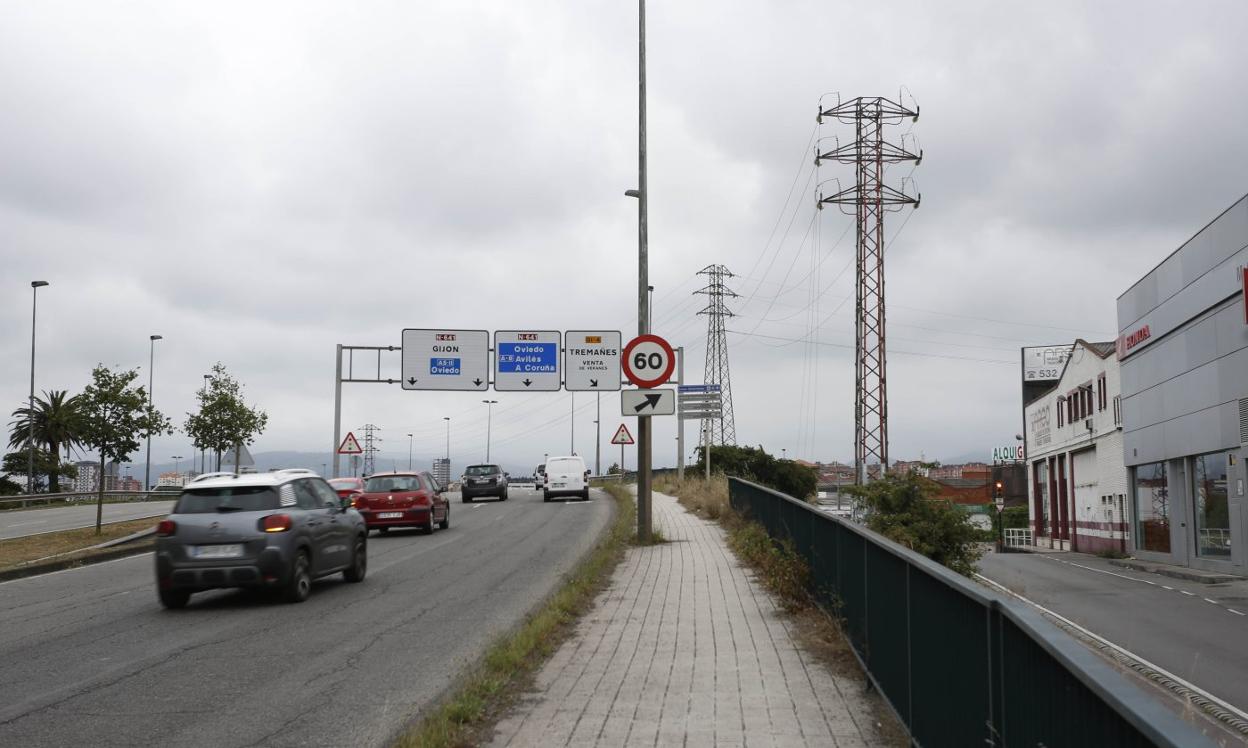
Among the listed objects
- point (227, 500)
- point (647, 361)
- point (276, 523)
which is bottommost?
point (276, 523)

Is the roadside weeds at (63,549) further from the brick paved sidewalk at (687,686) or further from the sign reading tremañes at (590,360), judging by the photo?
the sign reading tremañes at (590,360)

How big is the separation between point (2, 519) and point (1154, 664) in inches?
1372

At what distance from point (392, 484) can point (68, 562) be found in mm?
8058

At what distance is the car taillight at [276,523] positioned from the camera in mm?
12711

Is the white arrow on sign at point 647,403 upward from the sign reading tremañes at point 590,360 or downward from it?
downward

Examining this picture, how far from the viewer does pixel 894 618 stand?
6.20 m

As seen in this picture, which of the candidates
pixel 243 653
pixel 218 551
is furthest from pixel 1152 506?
pixel 243 653

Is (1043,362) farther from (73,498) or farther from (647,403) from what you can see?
(647,403)

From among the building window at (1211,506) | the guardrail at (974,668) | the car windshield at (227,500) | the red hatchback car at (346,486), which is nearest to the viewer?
the guardrail at (974,668)

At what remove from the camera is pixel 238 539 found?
12562 mm

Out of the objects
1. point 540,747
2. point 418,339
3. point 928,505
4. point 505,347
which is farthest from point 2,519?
point 540,747

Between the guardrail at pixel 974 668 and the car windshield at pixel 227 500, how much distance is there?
→ 295 inches

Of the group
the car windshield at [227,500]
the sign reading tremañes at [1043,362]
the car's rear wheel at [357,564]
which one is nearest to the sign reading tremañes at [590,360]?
the car's rear wheel at [357,564]

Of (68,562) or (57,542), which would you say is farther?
(57,542)
